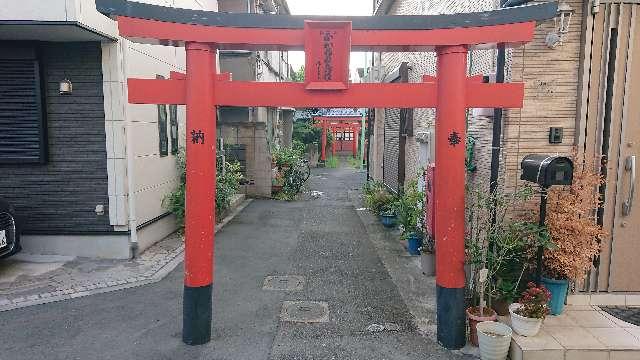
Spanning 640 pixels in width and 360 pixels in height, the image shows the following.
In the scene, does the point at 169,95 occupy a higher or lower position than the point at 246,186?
higher

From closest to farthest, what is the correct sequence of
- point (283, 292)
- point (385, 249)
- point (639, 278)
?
1. point (639, 278)
2. point (283, 292)
3. point (385, 249)

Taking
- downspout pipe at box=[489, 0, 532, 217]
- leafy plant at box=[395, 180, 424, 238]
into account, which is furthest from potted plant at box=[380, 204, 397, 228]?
downspout pipe at box=[489, 0, 532, 217]

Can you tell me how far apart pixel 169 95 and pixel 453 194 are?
3.70 metres

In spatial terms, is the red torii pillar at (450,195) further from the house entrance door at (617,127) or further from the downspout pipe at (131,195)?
the downspout pipe at (131,195)

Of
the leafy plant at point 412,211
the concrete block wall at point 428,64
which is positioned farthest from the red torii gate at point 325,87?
the leafy plant at point 412,211

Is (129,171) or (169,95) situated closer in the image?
(169,95)

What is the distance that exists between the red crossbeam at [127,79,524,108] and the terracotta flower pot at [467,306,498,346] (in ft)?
8.53

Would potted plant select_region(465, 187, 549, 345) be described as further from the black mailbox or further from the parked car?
the parked car

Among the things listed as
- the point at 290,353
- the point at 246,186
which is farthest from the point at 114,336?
the point at 246,186

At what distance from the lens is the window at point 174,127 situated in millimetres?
11242

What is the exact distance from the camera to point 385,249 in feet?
32.2

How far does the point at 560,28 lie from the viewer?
5582 mm

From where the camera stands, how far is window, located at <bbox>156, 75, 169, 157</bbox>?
10306 millimetres

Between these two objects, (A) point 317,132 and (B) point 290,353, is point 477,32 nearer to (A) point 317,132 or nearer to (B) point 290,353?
(B) point 290,353
